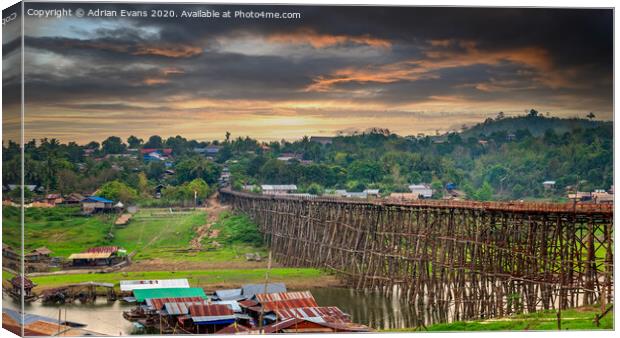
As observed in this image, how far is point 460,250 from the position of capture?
1101 inches

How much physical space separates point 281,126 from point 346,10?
1416 cm

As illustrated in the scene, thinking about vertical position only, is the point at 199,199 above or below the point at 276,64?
below

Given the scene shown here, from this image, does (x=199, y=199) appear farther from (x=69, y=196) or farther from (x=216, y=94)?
(x=216, y=94)

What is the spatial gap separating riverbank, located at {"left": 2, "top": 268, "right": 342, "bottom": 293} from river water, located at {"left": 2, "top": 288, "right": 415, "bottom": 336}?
1257mm

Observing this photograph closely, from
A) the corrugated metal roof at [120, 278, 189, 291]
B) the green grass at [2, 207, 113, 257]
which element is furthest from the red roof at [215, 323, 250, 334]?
the green grass at [2, 207, 113, 257]

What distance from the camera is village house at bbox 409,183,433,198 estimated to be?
50178 millimetres

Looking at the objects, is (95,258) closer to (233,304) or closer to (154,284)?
(154,284)

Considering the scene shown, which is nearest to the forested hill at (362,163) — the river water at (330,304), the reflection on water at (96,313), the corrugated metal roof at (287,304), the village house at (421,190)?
the village house at (421,190)

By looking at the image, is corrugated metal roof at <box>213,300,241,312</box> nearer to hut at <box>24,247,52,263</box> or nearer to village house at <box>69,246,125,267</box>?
village house at <box>69,246,125,267</box>

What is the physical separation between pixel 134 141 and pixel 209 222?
4.81 meters

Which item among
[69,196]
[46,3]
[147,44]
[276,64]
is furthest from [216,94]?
[46,3]

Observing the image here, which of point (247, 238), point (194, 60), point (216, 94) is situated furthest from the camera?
point (247, 238)

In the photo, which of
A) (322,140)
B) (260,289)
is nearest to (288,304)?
(260,289)

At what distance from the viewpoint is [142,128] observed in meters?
37.9
